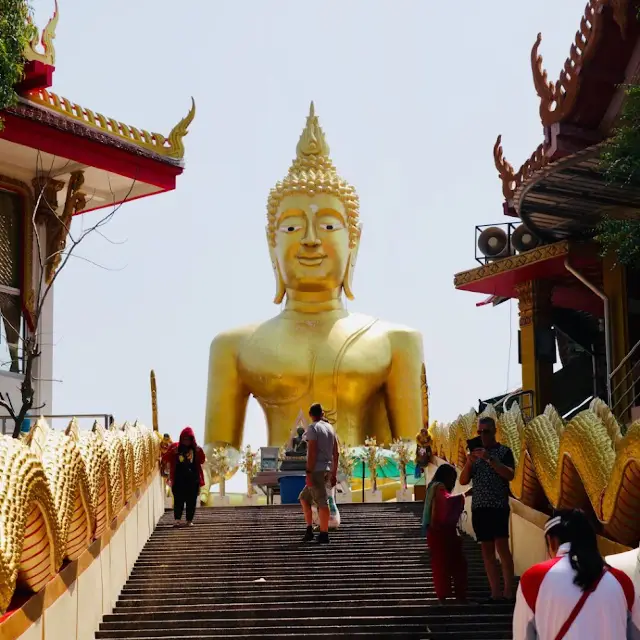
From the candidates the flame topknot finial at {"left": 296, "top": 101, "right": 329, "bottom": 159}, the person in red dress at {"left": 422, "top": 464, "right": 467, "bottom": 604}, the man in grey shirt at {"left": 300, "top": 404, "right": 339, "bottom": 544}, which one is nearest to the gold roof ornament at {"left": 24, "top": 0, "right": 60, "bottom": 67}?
the flame topknot finial at {"left": 296, "top": 101, "right": 329, "bottom": 159}

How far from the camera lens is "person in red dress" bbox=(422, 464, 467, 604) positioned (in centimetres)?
786

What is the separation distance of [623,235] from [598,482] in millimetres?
4160

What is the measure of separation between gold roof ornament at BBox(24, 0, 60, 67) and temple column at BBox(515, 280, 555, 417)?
22.9 feet

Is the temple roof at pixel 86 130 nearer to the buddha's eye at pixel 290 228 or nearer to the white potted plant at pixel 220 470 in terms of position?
the buddha's eye at pixel 290 228

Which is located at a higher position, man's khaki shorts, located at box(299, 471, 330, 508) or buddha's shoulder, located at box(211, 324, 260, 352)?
buddha's shoulder, located at box(211, 324, 260, 352)

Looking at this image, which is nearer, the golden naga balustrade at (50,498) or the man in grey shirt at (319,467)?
the golden naga balustrade at (50,498)

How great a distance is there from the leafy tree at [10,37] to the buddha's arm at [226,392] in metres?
11.2

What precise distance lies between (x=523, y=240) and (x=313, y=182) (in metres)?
5.96

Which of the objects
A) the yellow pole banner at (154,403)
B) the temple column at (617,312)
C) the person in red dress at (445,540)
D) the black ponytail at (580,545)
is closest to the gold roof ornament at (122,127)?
the yellow pole banner at (154,403)

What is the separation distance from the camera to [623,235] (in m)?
10.0

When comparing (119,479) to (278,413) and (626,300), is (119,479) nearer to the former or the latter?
(626,300)

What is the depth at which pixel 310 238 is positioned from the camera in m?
22.0

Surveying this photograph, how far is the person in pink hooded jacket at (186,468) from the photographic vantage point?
11445 mm

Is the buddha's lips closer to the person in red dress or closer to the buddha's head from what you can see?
the buddha's head
